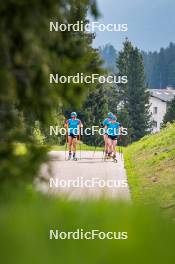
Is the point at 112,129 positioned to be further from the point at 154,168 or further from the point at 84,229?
the point at 84,229

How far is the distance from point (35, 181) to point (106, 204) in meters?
1.35

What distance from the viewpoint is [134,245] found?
2145mm

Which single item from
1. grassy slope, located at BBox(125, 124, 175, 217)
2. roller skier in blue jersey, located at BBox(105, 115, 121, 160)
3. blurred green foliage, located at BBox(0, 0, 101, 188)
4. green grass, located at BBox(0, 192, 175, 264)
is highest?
blurred green foliage, located at BBox(0, 0, 101, 188)

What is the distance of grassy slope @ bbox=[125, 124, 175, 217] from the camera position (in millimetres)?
12719

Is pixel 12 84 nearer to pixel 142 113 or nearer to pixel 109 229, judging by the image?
pixel 109 229

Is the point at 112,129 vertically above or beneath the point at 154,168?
above

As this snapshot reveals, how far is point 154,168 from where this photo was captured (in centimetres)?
1664

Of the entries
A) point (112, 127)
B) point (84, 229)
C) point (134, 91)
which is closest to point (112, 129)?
point (112, 127)

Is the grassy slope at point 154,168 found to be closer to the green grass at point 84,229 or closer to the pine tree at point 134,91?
the green grass at point 84,229

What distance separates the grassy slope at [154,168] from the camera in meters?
12.7

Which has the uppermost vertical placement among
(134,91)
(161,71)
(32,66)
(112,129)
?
(161,71)

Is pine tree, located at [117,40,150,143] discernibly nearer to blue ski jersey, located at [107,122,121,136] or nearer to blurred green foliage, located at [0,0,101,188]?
blue ski jersey, located at [107,122,121,136]

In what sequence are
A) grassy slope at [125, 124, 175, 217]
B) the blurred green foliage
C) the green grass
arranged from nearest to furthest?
the green grass, the blurred green foliage, grassy slope at [125, 124, 175, 217]

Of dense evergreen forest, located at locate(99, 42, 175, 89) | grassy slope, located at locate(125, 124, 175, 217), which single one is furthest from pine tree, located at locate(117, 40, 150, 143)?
dense evergreen forest, located at locate(99, 42, 175, 89)
